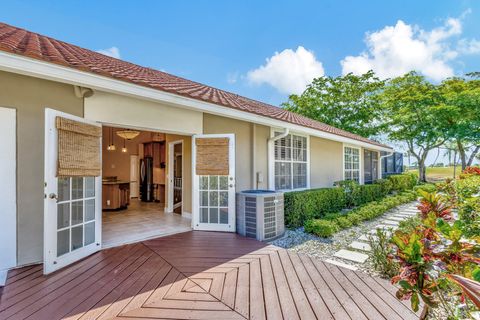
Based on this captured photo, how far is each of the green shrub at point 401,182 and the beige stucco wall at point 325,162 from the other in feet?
15.3

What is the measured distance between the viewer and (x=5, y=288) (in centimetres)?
291

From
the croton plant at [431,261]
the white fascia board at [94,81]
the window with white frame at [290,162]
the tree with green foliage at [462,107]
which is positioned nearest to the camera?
the croton plant at [431,261]

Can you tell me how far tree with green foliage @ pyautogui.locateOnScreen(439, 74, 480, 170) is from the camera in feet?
42.4

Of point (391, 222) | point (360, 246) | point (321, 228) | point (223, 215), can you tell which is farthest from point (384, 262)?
point (391, 222)

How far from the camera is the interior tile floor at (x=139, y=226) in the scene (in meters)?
4.83

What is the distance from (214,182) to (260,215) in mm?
1293

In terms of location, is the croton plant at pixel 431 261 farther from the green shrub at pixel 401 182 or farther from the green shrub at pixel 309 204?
the green shrub at pixel 401 182

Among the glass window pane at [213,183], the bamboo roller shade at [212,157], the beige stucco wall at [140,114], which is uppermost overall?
the beige stucco wall at [140,114]

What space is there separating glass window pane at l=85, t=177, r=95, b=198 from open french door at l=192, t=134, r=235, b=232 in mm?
2041

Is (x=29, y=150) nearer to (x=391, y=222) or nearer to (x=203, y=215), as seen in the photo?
(x=203, y=215)

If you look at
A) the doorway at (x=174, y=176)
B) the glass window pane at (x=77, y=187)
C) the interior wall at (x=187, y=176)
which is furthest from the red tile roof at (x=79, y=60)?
the doorway at (x=174, y=176)

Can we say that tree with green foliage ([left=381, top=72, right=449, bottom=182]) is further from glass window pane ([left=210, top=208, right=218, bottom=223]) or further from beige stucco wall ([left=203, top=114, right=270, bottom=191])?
glass window pane ([left=210, top=208, right=218, bottom=223])

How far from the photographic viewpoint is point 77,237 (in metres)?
3.78

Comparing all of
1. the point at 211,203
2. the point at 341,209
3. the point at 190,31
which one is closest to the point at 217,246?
the point at 211,203
